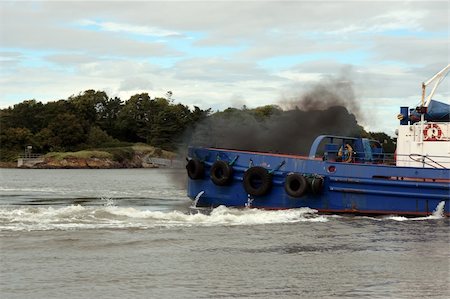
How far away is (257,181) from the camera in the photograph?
2486 centimetres

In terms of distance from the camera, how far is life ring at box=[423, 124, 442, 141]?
80.0 feet

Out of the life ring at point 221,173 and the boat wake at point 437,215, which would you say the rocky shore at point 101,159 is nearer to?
the life ring at point 221,173

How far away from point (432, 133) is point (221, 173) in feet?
23.3

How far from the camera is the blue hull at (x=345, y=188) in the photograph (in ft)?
75.6

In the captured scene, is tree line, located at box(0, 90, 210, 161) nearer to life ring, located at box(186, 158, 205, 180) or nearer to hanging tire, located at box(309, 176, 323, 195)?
life ring, located at box(186, 158, 205, 180)

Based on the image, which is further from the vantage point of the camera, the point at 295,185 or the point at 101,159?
the point at 101,159

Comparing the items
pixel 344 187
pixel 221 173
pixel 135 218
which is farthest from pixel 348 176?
pixel 135 218

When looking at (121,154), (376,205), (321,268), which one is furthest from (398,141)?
(121,154)

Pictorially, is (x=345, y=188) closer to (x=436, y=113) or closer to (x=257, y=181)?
(x=257, y=181)

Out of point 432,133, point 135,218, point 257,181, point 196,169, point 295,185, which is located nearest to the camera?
point 135,218

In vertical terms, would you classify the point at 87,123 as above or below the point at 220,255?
above

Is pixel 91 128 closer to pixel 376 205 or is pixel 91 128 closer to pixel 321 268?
pixel 376 205

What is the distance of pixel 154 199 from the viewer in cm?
3322

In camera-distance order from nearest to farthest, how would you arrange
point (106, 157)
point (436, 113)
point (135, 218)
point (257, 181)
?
point (135, 218) < point (257, 181) < point (436, 113) < point (106, 157)
